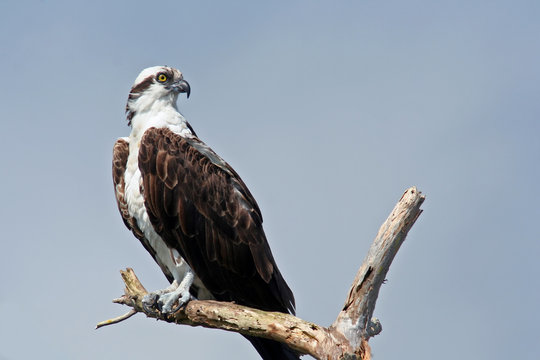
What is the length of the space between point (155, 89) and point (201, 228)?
2.19 m

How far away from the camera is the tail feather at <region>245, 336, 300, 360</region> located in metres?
8.59

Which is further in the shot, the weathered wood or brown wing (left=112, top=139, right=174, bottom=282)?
brown wing (left=112, top=139, right=174, bottom=282)

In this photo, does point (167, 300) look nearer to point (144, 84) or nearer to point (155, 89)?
point (155, 89)

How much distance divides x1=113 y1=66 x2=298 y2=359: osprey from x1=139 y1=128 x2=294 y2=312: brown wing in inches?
0.4

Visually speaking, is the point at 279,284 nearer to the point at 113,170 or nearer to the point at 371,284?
the point at 371,284

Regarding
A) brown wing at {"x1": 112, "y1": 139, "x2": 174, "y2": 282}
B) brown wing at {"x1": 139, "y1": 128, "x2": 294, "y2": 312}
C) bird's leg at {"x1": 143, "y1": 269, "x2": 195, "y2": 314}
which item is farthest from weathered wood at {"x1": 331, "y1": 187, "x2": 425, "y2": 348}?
brown wing at {"x1": 112, "y1": 139, "x2": 174, "y2": 282}

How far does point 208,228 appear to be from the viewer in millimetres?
8820

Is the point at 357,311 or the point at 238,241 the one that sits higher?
the point at 238,241

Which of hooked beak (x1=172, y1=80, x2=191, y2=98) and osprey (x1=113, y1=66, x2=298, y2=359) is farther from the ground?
hooked beak (x1=172, y1=80, x2=191, y2=98)

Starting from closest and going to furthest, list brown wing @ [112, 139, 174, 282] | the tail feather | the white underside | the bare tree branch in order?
the bare tree branch
the tail feather
the white underside
brown wing @ [112, 139, 174, 282]

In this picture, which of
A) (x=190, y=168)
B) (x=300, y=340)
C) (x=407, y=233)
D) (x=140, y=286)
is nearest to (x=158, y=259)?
(x=140, y=286)

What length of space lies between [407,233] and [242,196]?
223cm

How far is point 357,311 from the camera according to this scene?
738 centimetres

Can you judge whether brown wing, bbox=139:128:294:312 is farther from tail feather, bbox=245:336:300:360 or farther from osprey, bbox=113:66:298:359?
tail feather, bbox=245:336:300:360
